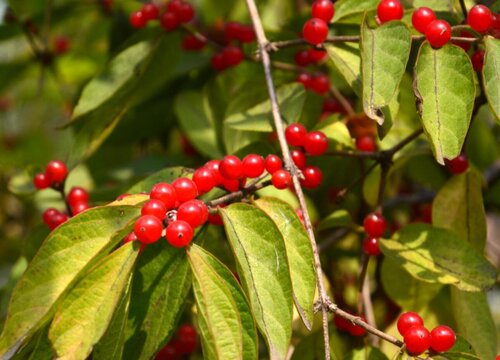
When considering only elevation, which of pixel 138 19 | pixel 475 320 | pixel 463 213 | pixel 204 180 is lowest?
pixel 475 320

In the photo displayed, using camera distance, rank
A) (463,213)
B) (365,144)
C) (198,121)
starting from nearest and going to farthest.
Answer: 1. (463,213)
2. (365,144)
3. (198,121)

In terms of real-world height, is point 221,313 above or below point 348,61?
below

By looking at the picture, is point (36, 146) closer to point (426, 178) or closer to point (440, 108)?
point (426, 178)

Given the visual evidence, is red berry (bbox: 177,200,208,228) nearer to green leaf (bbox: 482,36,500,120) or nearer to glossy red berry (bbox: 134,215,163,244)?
glossy red berry (bbox: 134,215,163,244)

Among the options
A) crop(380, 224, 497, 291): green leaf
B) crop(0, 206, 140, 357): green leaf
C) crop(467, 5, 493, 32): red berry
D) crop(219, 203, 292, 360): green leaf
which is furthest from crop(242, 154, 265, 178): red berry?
crop(467, 5, 493, 32): red berry

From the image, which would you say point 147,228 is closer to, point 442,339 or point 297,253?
point 297,253

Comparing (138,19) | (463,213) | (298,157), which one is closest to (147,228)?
(298,157)

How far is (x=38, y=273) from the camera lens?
1065mm

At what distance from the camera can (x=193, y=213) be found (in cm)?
109

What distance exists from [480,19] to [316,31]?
12.8 inches

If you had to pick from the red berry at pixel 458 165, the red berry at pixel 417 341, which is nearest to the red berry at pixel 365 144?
the red berry at pixel 458 165

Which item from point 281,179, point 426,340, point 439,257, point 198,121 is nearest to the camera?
point 426,340

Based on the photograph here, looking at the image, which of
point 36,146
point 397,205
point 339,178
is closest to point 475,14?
point 339,178

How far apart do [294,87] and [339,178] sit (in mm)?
442
